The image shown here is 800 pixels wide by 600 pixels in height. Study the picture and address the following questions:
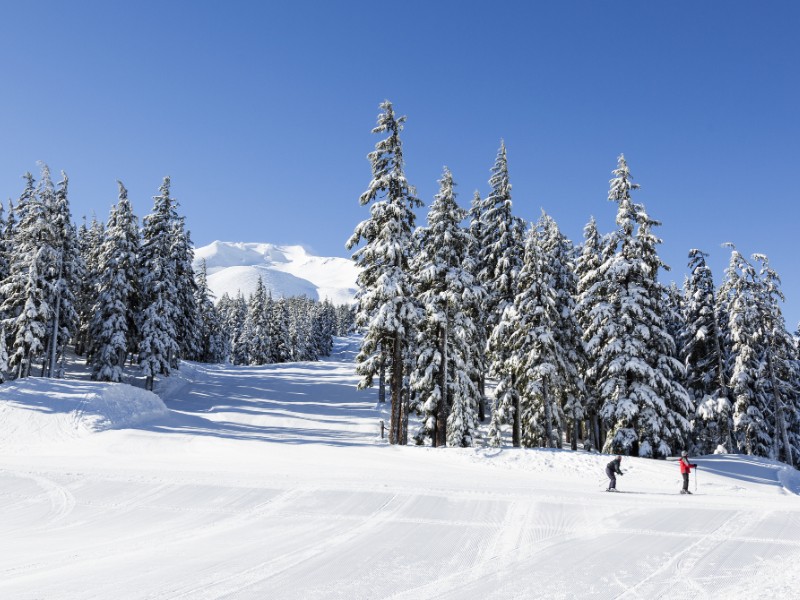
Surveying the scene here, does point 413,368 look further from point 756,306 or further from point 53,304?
point 53,304

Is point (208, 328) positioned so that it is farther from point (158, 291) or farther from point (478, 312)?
point (478, 312)

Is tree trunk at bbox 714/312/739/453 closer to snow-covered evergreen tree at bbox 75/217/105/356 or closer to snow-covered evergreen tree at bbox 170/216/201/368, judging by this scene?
snow-covered evergreen tree at bbox 170/216/201/368

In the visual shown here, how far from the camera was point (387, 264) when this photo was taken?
1035 inches

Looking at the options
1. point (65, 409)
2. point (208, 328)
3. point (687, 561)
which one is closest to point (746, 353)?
point (687, 561)

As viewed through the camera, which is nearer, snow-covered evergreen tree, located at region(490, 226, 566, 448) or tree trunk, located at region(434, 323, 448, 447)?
tree trunk, located at region(434, 323, 448, 447)

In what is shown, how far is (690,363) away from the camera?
3791 centimetres

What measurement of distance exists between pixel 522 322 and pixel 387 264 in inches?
299

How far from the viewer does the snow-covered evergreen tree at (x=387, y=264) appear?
83.3 feet

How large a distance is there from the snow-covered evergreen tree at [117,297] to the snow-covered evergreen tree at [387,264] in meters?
22.9

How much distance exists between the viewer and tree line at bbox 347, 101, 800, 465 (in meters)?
26.4

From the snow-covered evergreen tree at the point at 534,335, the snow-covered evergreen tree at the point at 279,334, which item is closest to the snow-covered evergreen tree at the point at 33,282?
the snow-covered evergreen tree at the point at 534,335

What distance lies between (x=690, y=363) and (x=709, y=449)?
924 cm

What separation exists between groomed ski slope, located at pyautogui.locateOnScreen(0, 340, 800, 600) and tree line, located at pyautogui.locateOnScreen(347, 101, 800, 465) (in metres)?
4.11

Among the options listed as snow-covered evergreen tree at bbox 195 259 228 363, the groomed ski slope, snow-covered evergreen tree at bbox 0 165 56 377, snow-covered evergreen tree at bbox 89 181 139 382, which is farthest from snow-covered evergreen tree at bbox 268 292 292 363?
the groomed ski slope
